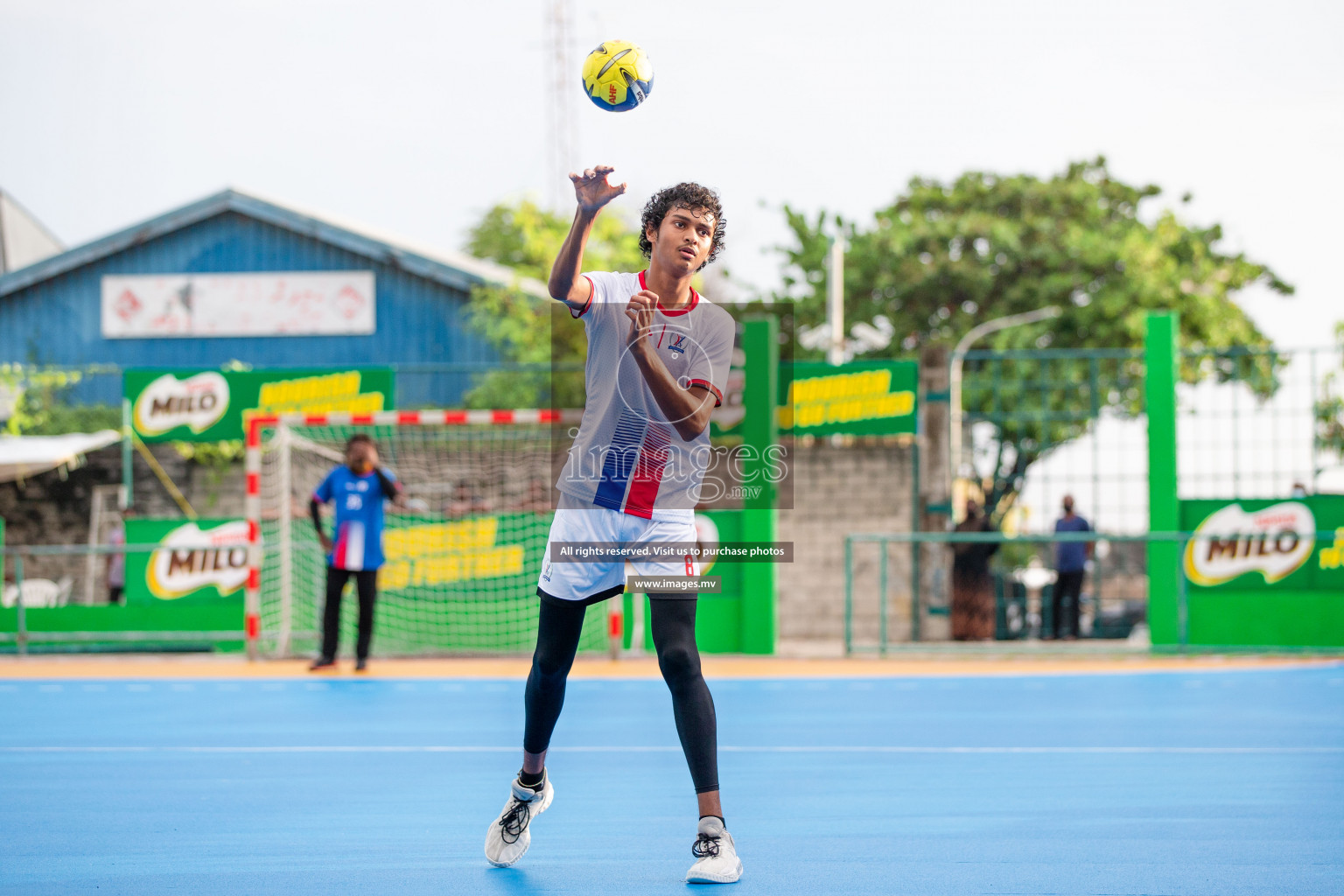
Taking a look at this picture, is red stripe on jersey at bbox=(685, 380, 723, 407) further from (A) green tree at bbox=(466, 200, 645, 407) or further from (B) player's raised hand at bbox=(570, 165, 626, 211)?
(A) green tree at bbox=(466, 200, 645, 407)

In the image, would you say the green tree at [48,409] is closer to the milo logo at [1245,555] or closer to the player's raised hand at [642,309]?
the milo logo at [1245,555]

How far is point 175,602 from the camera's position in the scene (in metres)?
13.7

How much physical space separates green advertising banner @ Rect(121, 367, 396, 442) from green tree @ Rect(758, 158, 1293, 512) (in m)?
14.3

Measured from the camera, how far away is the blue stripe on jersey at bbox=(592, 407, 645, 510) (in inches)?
156

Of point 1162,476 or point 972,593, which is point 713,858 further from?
point 1162,476

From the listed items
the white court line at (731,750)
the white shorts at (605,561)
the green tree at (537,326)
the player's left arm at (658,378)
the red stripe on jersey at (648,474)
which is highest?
the green tree at (537,326)

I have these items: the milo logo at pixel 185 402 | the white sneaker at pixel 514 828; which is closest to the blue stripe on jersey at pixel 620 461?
the white sneaker at pixel 514 828

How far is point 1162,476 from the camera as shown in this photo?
45.4 feet

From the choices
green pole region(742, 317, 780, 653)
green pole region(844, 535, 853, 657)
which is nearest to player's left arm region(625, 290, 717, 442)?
green pole region(844, 535, 853, 657)

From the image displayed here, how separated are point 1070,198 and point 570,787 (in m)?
28.3

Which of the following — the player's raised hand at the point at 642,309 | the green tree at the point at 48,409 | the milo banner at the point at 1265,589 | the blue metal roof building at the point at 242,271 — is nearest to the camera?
the player's raised hand at the point at 642,309

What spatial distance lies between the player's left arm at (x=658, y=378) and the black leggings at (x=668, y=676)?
541 mm

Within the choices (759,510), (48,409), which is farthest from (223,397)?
(759,510)

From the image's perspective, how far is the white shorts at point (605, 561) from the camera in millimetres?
3912
